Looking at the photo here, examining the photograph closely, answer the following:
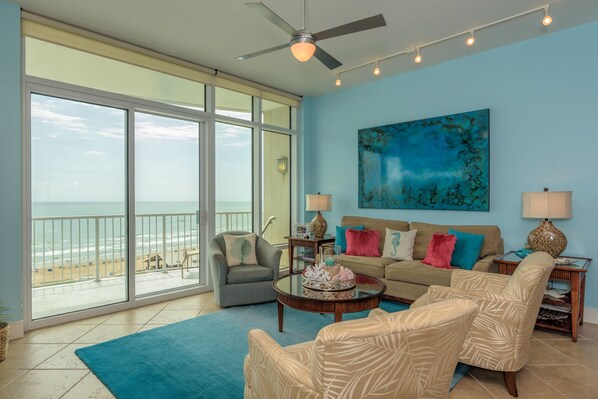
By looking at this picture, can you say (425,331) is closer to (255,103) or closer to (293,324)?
(293,324)

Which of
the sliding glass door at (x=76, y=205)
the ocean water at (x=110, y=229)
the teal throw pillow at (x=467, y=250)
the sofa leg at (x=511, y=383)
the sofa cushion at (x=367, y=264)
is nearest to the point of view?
the sofa leg at (x=511, y=383)

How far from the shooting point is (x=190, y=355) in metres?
2.68

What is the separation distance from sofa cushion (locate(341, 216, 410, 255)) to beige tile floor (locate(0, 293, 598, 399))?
A: 1842 millimetres

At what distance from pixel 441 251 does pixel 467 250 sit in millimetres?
270

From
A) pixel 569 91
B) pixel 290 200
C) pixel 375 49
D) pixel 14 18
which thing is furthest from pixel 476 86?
pixel 14 18

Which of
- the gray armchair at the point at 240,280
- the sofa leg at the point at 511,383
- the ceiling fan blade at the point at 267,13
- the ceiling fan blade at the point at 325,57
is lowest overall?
the sofa leg at the point at 511,383

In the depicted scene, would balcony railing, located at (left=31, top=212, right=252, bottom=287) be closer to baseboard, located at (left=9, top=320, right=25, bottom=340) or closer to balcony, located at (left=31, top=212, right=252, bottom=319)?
balcony, located at (left=31, top=212, right=252, bottom=319)

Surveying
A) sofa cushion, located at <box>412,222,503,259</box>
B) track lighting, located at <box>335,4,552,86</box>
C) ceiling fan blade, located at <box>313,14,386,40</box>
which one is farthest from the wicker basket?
track lighting, located at <box>335,4,552,86</box>

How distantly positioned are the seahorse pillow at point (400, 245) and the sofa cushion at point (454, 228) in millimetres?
87

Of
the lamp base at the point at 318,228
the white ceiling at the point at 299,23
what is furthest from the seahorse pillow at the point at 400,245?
the white ceiling at the point at 299,23

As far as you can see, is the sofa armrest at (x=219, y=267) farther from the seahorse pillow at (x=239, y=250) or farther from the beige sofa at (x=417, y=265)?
the beige sofa at (x=417, y=265)

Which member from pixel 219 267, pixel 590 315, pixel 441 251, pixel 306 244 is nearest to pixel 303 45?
pixel 219 267

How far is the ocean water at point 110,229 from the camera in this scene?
3.85 metres

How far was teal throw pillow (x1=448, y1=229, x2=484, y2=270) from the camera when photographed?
367 centimetres
